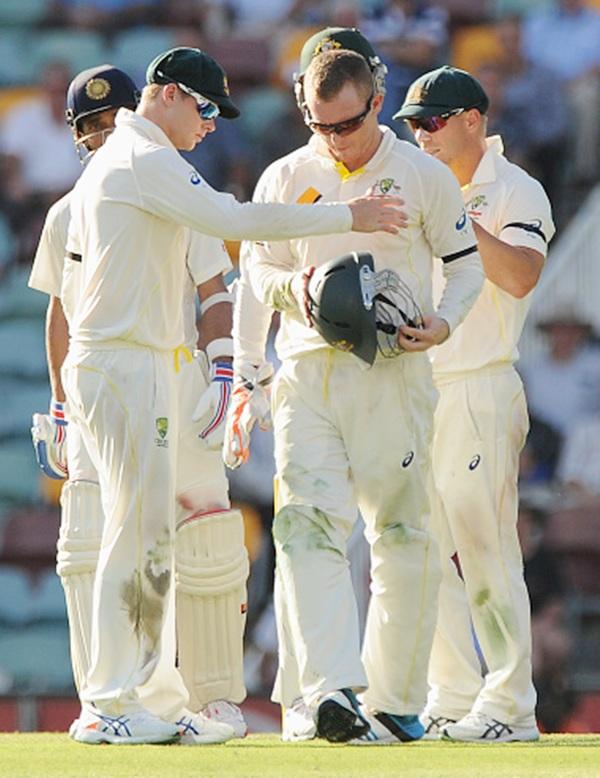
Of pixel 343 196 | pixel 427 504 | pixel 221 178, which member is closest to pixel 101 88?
pixel 343 196

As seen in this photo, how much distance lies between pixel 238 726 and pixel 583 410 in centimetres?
437

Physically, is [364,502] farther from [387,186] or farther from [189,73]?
[189,73]

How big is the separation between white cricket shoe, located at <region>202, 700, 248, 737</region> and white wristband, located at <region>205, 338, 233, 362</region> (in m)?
0.89

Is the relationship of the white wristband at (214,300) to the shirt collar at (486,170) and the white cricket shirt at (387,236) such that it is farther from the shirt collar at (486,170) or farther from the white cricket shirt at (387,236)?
the shirt collar at (486,170)

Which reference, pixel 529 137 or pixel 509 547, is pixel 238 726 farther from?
pixel 529 137

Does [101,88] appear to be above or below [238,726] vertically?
Result: above

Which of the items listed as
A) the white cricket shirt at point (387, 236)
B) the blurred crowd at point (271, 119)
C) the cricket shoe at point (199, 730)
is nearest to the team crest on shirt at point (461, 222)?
the white cricket shirt at point (387, 236)

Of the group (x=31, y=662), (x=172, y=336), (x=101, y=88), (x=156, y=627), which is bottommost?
(x=31, y=662)

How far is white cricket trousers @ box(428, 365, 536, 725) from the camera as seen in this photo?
580cm

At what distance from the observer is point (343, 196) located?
17.5ft

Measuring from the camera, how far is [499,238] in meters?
5.92

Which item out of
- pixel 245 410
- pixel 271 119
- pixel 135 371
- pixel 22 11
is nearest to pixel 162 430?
pixel 135 371

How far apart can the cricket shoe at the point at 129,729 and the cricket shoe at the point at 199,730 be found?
0.16 feet

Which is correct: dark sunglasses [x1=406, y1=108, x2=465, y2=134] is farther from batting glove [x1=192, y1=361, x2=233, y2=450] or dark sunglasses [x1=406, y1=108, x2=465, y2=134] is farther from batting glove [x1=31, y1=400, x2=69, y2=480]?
batting glove [x1=31, y1=400, x2=69, y2=480]
